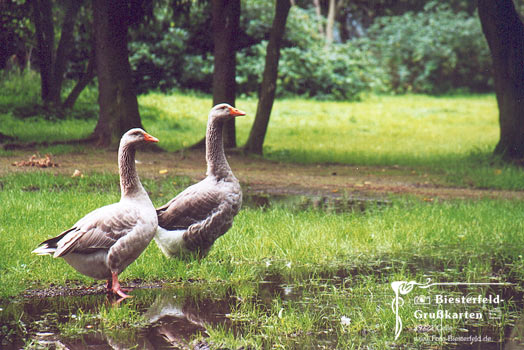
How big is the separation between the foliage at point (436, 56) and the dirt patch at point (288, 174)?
73.1 ft

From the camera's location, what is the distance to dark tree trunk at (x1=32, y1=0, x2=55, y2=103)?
17.6 meters

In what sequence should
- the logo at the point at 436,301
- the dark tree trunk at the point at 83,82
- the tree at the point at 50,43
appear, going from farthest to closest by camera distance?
1. the dark tree trunk at the point at 83,82
2. the tree at the point at 50,43
3. the logo at the point at 436,301

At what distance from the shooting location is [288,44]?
28219mm

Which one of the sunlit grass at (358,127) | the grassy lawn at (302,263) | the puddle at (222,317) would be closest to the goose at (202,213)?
the grassy lawn at (302,263)

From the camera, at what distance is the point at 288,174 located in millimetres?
12820

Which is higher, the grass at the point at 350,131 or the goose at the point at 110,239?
the goose at the point at 110,239

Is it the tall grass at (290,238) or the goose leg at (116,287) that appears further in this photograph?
the tall grass at (290,238)

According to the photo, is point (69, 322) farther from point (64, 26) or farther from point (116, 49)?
point (64, 26)

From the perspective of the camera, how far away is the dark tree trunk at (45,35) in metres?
17.6

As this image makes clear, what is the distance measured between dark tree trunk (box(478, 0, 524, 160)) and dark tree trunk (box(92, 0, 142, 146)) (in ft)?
22.6

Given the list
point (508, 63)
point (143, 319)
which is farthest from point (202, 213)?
point (508, 63)

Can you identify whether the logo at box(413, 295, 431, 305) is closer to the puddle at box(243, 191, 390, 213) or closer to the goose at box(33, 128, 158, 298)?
the goose at box(33, 128, 158, 298)

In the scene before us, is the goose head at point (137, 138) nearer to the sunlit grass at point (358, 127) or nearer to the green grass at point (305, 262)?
the green grass at point (305, 262)

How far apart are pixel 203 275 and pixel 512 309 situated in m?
2.53
